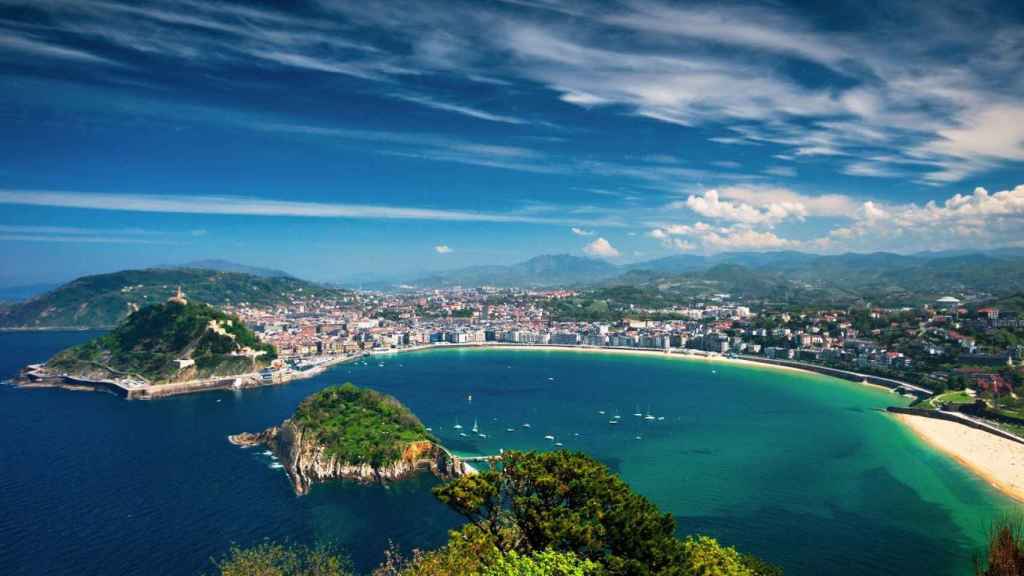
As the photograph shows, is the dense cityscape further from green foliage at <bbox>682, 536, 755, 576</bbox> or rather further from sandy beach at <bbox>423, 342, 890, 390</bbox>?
green foliage at <bbox>682, 536, 755, 576</bbox>

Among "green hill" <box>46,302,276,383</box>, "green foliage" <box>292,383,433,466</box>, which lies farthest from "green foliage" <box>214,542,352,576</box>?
"green hill" <box>46,302,276,383</box>

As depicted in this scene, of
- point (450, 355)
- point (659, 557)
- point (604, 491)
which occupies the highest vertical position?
point (604, 491)

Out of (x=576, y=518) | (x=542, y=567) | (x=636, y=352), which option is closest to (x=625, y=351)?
(x=636, y=352)

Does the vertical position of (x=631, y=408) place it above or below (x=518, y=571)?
below

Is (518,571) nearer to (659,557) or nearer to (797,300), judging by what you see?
(659,557)

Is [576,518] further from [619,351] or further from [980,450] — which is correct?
[619,351]

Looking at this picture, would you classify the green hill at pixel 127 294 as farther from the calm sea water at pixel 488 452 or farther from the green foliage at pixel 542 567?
the green foliage at pixel 542 567

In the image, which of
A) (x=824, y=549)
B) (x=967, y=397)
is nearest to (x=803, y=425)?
(x=967, y=397)
